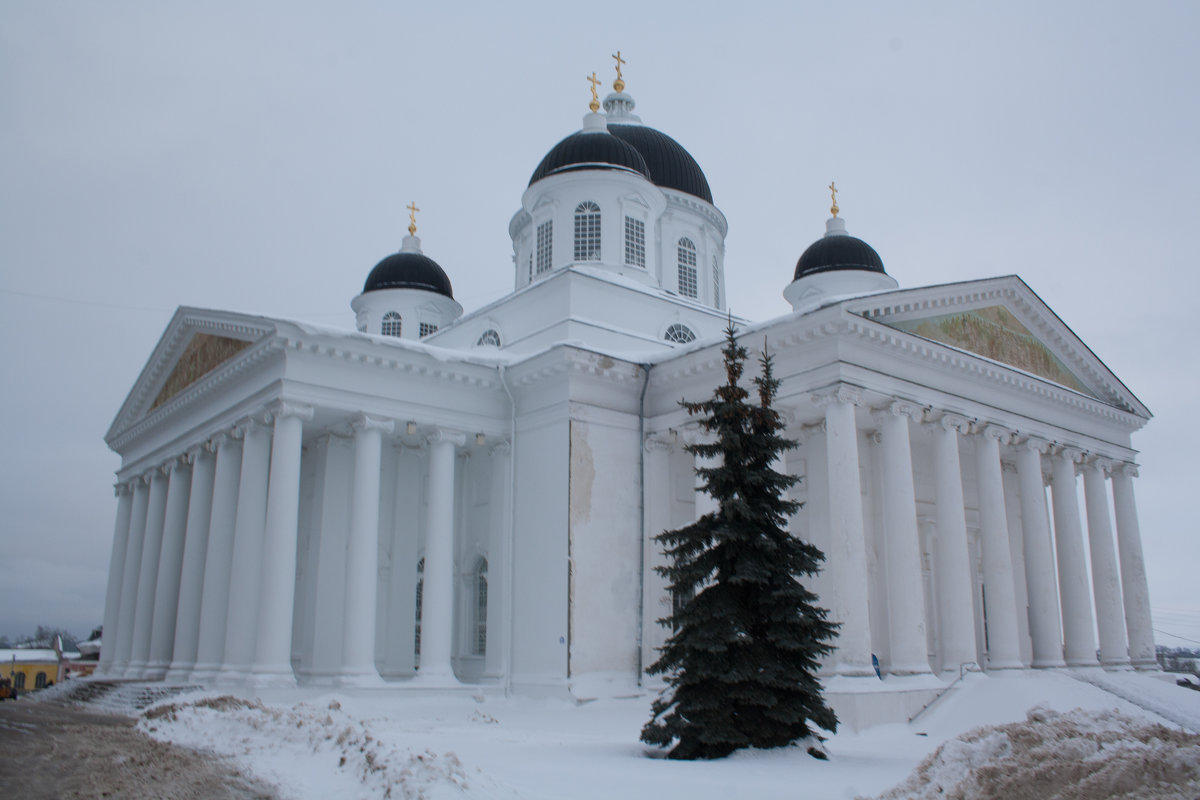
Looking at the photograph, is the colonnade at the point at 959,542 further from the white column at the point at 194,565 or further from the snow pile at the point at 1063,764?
the white column at the point at 194,565

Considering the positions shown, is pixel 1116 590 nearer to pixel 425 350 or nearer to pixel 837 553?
pixel 837 553

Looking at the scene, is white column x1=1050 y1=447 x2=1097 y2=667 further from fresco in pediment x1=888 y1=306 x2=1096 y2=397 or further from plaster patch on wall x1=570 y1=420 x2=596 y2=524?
plaster patch on wall x1=570 y1=420 x2=596 y2=524

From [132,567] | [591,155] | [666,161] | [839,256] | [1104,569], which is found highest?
[666,161]

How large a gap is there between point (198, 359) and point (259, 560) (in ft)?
19.5

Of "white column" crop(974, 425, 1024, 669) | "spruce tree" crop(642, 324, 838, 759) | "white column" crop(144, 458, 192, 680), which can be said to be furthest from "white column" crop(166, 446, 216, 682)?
"white column" crop(974, 425, 1024, 669)

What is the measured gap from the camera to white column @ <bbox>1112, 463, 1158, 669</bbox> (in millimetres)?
22016

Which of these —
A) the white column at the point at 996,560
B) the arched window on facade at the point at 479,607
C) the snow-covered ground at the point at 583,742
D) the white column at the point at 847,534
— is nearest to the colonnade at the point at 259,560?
the snow-covered ground at the point at 583,742

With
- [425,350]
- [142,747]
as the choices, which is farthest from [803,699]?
[425,350]

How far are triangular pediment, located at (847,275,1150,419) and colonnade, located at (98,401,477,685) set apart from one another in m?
8.86

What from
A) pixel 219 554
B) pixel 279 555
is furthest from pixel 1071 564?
pixel 219 554

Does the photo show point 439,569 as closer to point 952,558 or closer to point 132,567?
point 952,558

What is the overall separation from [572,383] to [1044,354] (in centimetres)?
1049

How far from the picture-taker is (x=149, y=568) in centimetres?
2389

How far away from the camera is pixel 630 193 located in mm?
24562
